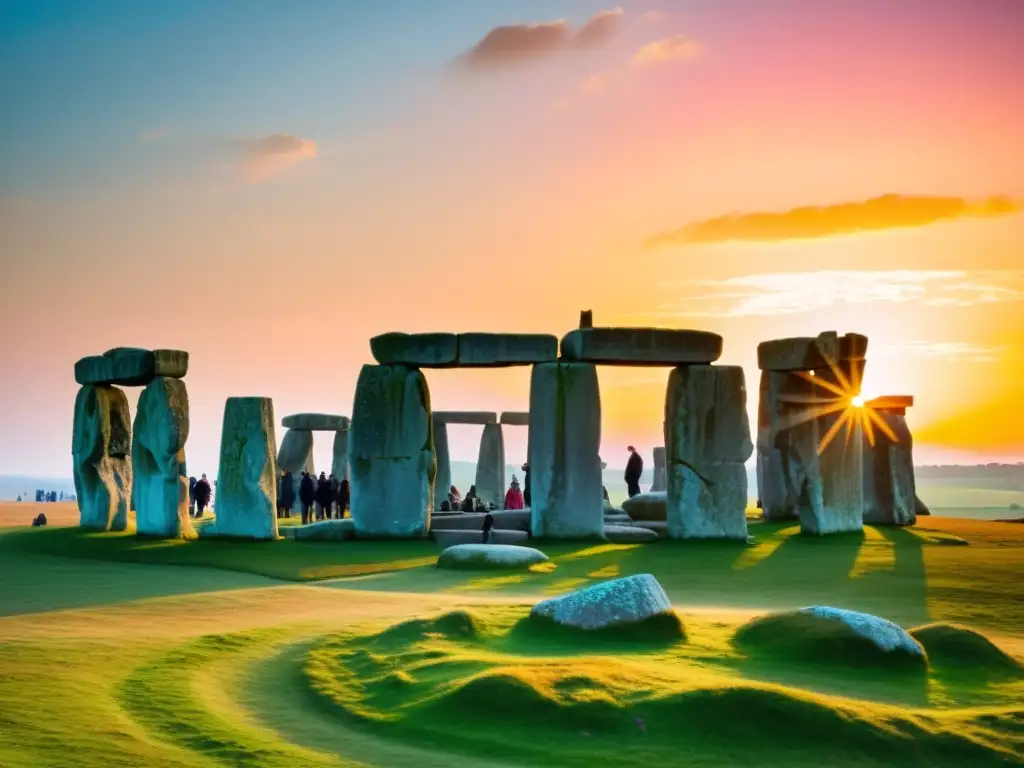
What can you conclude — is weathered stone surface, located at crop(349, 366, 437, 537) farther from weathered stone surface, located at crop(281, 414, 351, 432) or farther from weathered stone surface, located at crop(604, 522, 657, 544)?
weathered stone surface, located at crop(281, 414, 351, 432)

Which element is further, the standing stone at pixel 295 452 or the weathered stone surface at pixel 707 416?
the standing stone at pixel 295 452

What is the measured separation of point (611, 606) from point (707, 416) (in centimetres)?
1305

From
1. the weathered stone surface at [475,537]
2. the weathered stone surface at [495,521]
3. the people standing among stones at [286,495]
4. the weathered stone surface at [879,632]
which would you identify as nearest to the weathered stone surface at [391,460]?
the weathered stone surface at [475,537]

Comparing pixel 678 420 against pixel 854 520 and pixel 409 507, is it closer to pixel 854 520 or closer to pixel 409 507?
pixel 854 520

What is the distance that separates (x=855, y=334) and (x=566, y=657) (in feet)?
51.2

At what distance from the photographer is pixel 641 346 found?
76.0 feet

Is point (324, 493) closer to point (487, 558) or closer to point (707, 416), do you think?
point (707, 416)

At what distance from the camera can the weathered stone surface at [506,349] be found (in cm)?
2384

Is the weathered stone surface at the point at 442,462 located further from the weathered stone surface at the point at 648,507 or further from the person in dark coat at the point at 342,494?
the weathered stone surface at the point at 648,507

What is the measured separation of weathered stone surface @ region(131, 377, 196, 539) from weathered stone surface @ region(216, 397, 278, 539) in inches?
47.9

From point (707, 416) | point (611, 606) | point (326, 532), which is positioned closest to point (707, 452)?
point (707, 416)

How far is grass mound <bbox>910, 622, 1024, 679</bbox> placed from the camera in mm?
10078

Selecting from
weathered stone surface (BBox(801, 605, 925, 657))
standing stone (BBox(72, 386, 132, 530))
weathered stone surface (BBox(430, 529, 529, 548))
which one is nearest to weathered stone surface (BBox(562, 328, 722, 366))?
weathered stone surface (BBox(430, 529, 529, 548))

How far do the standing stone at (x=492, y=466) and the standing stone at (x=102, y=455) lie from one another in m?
15.5
